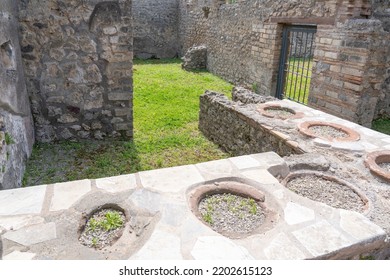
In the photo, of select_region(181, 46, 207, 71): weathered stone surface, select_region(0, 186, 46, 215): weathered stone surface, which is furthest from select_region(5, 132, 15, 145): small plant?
select_region(181, 46, 207, 71): weathered stone surface

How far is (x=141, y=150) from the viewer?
185 inches

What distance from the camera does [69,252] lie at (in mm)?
1712

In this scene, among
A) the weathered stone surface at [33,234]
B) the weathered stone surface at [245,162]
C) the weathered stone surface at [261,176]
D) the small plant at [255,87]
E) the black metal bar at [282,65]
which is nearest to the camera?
the weathered stone surface at [33,234]

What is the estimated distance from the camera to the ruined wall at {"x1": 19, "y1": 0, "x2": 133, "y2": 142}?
4.20 m

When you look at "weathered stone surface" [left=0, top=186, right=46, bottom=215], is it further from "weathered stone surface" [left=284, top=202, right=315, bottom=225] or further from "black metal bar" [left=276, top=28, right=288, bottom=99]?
"black metal bar" [left=276, top=28, right=288, bottom=99]

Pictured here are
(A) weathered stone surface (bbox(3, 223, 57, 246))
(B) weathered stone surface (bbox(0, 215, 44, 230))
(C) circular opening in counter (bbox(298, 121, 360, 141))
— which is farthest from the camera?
(C) circular opening in counter (bbox(298, 121, 360, 141))

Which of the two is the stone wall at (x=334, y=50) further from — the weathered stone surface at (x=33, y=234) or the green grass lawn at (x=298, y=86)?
the weathered stone surface at (x=33, y=234)

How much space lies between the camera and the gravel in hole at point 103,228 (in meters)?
1.83

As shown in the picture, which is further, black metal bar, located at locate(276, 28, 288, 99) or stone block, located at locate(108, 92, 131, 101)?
black metal bar, located at locate(276, 28, 288, 99)

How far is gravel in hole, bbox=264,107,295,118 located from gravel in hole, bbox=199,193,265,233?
7.57 feet

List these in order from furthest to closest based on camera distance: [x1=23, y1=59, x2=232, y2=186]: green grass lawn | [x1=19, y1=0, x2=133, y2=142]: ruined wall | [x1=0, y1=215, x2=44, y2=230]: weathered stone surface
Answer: [x1=19, y1=0, x2=133, y2=142]: ruined wall → [x1=23, y1=59, x2=232, y2=186]: green grass lawn → [x1=0, y1=215, x2=44, y2=230]: weathered stone surface

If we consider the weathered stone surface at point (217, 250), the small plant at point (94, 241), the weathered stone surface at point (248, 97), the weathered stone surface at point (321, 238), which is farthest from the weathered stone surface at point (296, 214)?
the weathered stone surface at point (248, 97)

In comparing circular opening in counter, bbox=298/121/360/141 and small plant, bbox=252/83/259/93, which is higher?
circular opening in counter, bbox=298/121/360/141

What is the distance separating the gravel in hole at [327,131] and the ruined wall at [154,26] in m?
12.1
